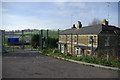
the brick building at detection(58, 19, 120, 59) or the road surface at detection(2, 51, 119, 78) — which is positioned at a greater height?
the brick building at detection(58, 19, 120, 59)

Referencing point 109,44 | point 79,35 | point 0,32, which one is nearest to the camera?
point 0,32

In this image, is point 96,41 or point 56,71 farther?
point 96,41

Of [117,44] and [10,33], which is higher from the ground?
[10,33]

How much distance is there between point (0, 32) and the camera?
55.9 ft


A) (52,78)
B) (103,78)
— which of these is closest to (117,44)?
(103,78)

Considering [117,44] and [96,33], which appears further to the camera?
[117,44]

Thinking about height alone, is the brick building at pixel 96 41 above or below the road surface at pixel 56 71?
above

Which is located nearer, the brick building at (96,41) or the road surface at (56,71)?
the road surface at (56,71)

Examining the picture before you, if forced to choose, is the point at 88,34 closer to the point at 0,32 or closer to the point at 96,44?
the point at 96,44

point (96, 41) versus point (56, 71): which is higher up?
point (96, 41)

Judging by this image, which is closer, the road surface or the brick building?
the road surface

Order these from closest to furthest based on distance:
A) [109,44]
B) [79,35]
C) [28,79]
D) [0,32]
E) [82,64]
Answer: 1. [28,79]
2. [82,64]
3. [0,32]
4. [109,44]
5. [79,35]

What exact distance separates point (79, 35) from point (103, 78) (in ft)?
50.1

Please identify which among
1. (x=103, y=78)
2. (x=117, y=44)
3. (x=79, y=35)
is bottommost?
(x=103, y=78)
